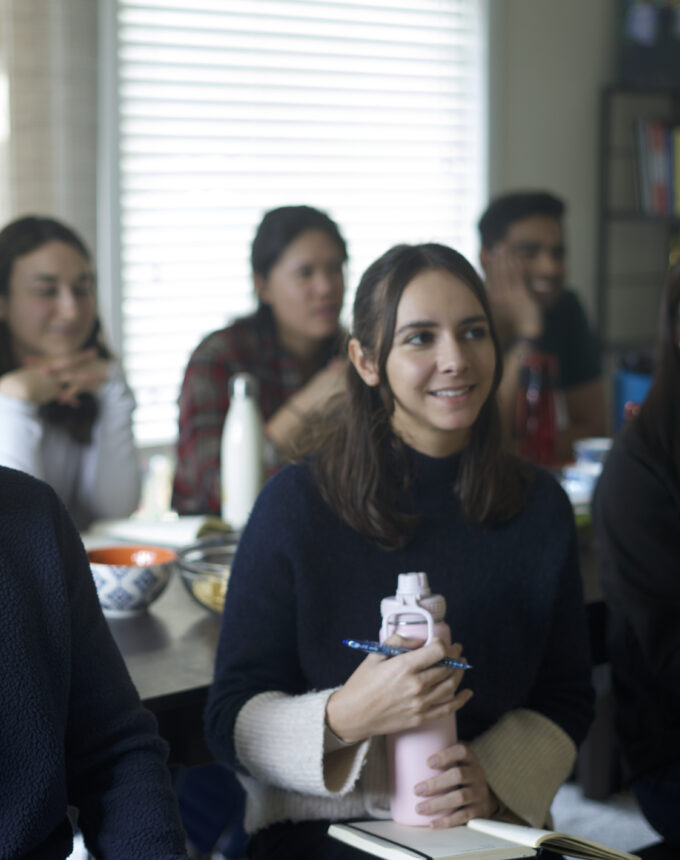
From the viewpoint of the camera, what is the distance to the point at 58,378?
215 cm

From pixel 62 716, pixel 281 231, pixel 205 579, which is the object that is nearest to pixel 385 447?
pixel 205 579

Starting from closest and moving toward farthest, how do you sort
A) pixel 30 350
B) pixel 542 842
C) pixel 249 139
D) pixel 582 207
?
pixel 542 842
pixel 30 350
pixel 249 139
pixel 582 207

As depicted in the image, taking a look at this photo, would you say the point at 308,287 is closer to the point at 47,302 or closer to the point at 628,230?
the point at 47,302

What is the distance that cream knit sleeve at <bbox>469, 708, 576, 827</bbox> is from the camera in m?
1.29

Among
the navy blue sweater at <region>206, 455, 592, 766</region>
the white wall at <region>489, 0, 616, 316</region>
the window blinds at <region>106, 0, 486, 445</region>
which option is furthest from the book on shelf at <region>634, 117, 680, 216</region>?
the navy blue sweater at <region>206, 455, 592, 766</region>

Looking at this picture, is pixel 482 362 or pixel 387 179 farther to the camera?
pixel 387 179

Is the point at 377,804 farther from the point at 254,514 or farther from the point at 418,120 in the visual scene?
the point at 418,120

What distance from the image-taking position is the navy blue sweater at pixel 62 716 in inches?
39.1

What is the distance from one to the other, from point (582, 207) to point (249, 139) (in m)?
1.37

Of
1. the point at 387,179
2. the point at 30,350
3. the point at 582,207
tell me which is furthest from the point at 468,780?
the point at 582,207

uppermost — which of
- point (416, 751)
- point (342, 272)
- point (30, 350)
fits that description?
point (342, 272)

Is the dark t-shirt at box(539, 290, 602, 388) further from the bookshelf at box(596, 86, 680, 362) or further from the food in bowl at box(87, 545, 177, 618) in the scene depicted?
the food in bowl at box(87, 545, 177, 618)

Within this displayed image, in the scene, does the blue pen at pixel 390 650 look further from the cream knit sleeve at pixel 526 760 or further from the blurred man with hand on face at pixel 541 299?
the blurred man with hand on face at pixel 541 299

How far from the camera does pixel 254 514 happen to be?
4.44ft
